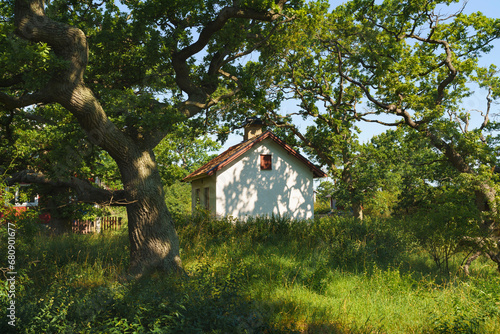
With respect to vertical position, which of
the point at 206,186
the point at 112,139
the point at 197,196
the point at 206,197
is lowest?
the point at 206,197

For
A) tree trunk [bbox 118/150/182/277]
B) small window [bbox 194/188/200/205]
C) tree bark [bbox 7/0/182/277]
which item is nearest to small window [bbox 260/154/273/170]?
small window [bbox 194/188/200/205]

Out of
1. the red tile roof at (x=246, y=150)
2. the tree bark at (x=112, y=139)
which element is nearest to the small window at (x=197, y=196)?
the red tile roof at (x=246, y=150)

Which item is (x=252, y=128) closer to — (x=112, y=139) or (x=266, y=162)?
(x=266, y=162)

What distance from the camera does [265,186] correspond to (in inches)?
881

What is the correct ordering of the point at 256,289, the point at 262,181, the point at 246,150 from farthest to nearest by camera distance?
the point at 262,181
the point at 246,150
the point at 256,289

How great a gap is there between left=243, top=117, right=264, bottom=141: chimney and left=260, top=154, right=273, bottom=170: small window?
7.61 feet

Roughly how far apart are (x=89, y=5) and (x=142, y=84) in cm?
284

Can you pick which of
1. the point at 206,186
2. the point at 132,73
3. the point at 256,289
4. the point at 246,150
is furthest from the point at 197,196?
the point at 256,289

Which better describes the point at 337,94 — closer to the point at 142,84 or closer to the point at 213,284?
the point at 142,84

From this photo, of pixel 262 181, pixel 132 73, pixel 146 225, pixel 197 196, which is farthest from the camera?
pixel 197 196

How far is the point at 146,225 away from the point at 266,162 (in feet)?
46.7

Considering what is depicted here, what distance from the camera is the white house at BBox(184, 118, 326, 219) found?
21.5 metres

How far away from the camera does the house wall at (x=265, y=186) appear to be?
21.5 metres

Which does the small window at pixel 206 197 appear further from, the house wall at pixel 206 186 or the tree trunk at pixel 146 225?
the tree trunk at pixel 146 225
